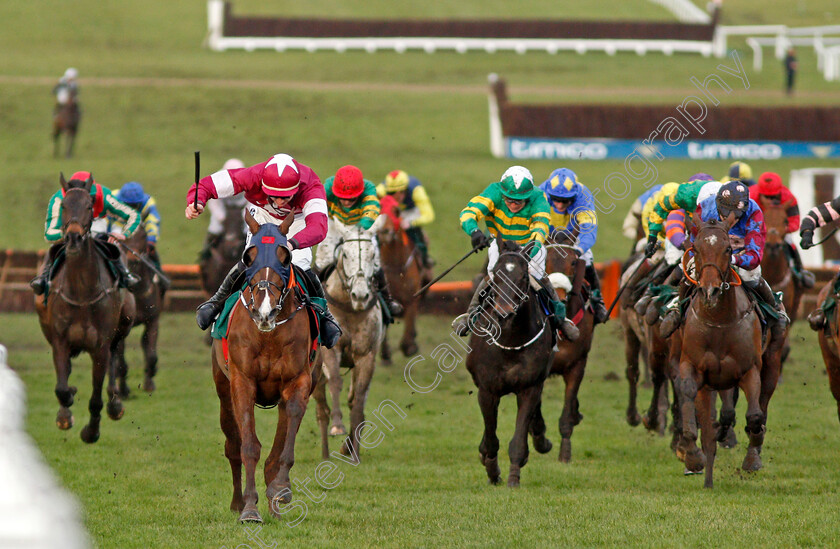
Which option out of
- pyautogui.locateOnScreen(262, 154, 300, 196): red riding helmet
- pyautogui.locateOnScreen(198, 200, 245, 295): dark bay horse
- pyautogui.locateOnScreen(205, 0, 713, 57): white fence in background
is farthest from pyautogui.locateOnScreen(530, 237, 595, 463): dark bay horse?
pyautogui.locateOnScreen(205, 0, 713, 57): white fence in background

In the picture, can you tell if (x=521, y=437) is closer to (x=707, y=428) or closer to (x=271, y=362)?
(x=707, y=428)

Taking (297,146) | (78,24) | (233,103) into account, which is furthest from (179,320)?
(78,24)

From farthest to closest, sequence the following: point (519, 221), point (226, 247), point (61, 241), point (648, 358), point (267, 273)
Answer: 1. point (226, 247)
2. point (648, 358)
3. point (61, 241)
4. point (519, 221)
5. point (267, 273)

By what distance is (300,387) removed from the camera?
22.5 feet

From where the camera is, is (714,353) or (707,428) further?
(707,428)

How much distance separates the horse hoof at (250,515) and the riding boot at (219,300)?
1215mm

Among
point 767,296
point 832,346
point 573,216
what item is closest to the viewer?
point 767,296

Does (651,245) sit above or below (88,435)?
above

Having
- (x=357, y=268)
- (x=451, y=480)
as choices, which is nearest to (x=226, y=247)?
(x=357, y=268)

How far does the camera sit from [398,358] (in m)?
15.7

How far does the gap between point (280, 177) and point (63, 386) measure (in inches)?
138

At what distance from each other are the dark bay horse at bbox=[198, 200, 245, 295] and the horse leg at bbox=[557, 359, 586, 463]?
6.72m

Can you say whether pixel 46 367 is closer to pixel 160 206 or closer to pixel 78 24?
pixel 160 206

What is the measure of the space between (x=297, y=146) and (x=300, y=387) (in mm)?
22506
